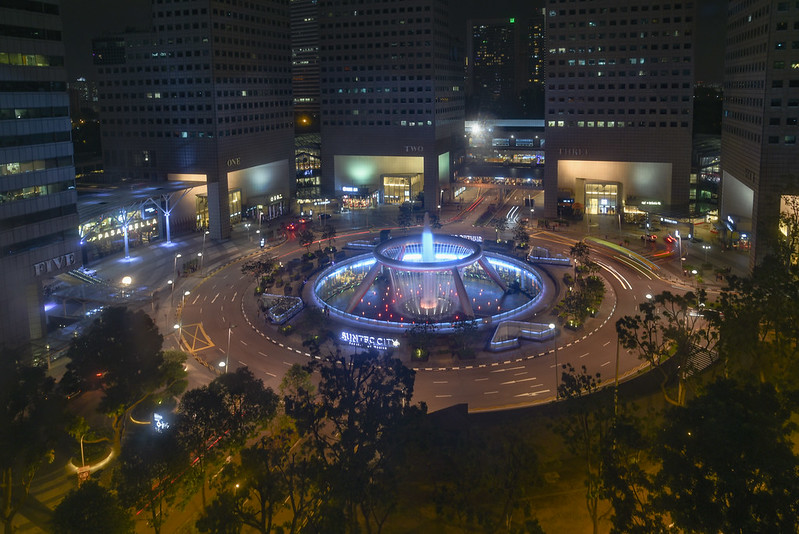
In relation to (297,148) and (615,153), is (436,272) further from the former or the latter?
(297,148)

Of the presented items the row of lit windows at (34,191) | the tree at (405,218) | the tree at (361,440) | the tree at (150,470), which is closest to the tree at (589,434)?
the tree at (361,440)

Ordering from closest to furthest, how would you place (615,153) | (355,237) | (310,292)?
(310,292) → (355,237) → (615,153)

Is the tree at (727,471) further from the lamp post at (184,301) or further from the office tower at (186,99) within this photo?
the office tower at (186,99)

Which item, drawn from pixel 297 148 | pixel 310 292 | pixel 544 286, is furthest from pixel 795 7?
pixel 297 148

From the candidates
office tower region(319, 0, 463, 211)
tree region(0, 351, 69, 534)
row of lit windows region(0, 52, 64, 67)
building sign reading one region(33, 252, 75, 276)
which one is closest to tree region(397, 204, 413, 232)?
office tower region(319, 0, 463, 211)

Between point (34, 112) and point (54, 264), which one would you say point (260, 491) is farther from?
point (34, 112)

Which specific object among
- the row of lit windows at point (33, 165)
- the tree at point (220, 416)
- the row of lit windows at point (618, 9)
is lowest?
the tree at point (220, 416)

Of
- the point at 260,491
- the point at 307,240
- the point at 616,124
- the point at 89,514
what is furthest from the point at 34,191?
the point at 616,124
